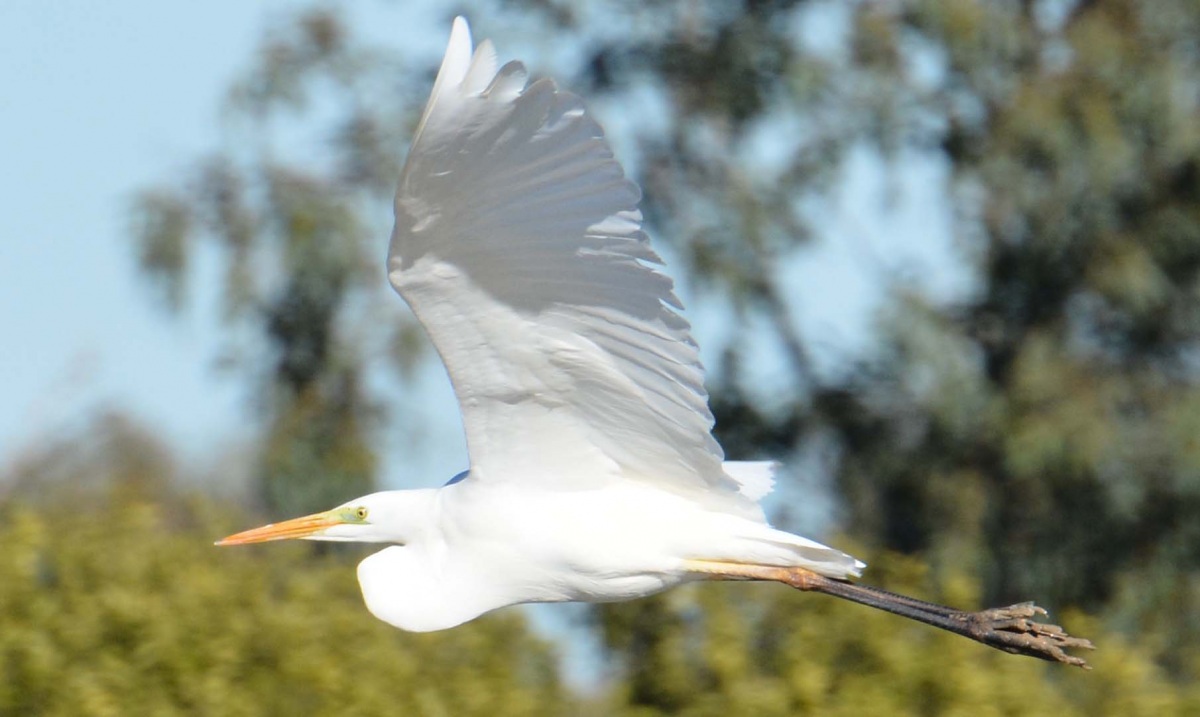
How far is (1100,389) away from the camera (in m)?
11.2

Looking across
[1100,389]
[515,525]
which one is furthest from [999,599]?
[515,525]

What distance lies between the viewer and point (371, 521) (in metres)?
5.14

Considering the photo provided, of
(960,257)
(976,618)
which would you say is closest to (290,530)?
(976,618)

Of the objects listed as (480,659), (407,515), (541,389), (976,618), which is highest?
(480,659)

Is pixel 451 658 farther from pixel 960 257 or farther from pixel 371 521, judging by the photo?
pixel 960 257

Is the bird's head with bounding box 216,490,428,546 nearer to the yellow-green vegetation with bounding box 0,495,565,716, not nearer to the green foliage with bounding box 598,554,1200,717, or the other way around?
the yellow-green vegetation with bounding box 0,495,565,716

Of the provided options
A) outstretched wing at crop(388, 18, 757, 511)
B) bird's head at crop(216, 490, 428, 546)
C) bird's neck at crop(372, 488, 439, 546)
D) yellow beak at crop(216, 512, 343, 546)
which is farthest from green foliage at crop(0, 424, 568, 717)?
outstretched wing at crop(388, 18, 757, 511)

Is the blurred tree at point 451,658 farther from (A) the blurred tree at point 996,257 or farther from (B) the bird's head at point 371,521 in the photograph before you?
(A) the blurred tree at point 996,257

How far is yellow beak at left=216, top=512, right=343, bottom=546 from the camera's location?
5.23 m

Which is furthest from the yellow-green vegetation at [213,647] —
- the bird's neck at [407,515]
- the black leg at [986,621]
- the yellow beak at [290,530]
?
the black leg at [986,621]

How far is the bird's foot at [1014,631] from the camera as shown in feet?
17.4

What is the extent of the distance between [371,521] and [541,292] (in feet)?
3.72

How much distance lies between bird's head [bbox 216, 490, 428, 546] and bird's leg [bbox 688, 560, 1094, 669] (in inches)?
39.5

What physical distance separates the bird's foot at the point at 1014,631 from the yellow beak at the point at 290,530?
185 centimetres
